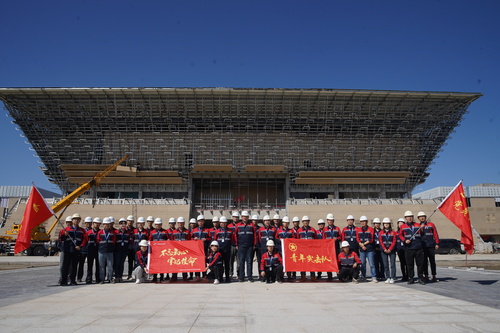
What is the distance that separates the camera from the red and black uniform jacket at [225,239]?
36.0 feet

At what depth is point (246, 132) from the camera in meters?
47.1

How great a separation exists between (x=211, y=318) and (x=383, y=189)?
4782 cm

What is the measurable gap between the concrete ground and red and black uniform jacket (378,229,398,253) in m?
1.54

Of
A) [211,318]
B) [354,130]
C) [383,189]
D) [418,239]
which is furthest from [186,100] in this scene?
[211,318]

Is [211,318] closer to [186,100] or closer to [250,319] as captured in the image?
[250,319]

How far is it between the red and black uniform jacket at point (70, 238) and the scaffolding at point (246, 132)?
35671 millimetres

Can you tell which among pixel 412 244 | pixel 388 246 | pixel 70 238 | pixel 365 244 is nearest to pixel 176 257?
pixel 70 238

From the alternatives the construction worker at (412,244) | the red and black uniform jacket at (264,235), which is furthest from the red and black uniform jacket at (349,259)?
the red and black uniform jacket at (264,235)

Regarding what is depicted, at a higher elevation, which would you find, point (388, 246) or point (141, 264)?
point (388, 246)

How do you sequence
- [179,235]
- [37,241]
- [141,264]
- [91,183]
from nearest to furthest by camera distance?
[141,264], [179,235], [37,241], [91,183]

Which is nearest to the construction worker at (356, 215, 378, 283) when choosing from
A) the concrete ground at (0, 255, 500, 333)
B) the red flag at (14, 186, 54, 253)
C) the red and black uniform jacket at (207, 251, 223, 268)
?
the concrete ground at (0, 255, 500, 333)

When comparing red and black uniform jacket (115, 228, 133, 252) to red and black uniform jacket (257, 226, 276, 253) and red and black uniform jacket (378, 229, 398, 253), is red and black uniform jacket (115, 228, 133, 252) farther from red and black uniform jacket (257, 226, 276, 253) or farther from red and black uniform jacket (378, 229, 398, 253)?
red and black uniform jacket (378, 229, 398, 253)

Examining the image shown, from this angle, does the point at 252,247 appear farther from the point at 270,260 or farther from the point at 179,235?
the point at 179,235

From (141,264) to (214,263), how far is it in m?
2.34
